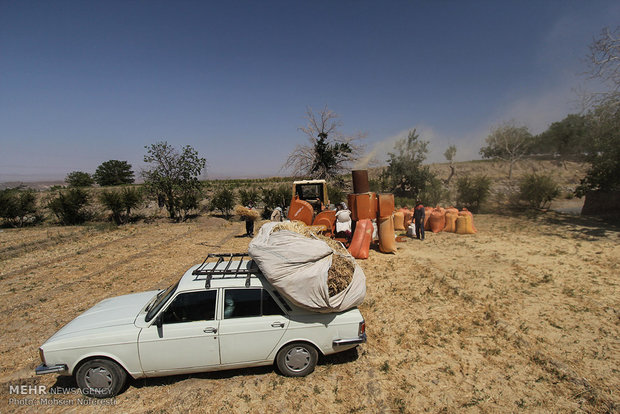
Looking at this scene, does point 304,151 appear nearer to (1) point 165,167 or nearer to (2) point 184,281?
(1) point 165,167

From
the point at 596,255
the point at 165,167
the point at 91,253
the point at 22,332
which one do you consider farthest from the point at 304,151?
the point at 22,332

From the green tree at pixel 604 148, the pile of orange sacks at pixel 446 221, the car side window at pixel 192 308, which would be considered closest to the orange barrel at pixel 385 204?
the pile of orange sacks at pixel 446 221

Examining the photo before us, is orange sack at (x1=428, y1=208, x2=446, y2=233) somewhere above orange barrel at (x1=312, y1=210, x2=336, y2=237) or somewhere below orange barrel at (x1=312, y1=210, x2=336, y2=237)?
below

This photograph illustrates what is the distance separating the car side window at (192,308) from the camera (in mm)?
3518

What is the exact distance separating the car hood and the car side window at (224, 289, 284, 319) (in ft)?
4.02

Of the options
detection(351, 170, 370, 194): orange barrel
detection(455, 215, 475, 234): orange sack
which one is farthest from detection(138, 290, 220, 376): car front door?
detection(455, 215, 475, 234): orange sack

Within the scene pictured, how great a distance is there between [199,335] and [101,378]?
1.29 meters

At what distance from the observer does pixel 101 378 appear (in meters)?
3.41

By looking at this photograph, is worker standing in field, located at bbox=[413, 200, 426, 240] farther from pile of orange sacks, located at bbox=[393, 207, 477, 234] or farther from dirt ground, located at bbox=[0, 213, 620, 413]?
dirt ground, located at bbox=[0, 213, 620, 413]

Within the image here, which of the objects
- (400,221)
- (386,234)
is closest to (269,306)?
(386,234)

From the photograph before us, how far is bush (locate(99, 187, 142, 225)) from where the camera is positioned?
17141 millimetres

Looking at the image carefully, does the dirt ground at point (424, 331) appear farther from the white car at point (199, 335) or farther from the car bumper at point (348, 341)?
the car bumper at point (348, 341)

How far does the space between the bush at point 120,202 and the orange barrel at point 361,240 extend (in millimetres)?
15360

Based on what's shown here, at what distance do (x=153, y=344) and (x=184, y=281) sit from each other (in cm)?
80
